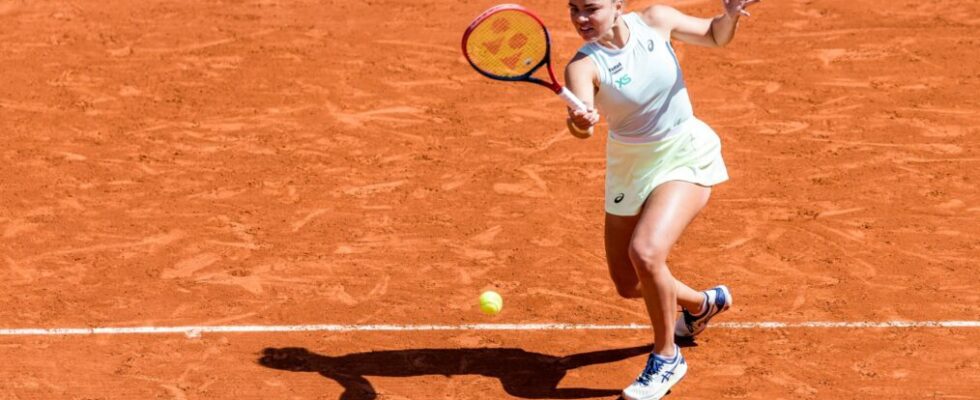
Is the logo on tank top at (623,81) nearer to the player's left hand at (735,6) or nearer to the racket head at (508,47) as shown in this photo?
the racket head at (508,47)

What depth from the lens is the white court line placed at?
9.13 metres

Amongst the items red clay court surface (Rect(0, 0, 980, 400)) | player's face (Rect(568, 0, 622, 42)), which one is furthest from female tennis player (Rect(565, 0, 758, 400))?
red clay court surface (Rect(0, 0, 980, 400))

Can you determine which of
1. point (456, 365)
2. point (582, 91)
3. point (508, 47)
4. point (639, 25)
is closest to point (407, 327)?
point (456, 365)

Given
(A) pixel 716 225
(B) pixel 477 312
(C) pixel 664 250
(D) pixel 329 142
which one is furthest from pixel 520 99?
(C) pixel 664 250

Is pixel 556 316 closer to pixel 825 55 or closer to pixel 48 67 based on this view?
pixel 825 55

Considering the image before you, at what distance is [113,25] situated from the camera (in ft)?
48.0

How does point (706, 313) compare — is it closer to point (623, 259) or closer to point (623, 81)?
point (623, 259)

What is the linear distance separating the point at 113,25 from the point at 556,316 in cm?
717

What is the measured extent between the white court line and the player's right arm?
6.37ft

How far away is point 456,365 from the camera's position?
8.81 metres

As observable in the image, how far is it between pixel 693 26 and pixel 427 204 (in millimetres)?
3389

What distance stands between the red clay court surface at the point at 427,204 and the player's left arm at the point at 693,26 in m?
1.97

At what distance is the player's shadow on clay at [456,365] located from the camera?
8547 mm

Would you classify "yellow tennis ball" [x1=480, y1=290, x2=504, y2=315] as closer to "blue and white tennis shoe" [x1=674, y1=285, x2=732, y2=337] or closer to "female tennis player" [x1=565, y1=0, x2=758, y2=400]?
"female tennis player" [x1=565, y1=0, x2=758, y2=400]
